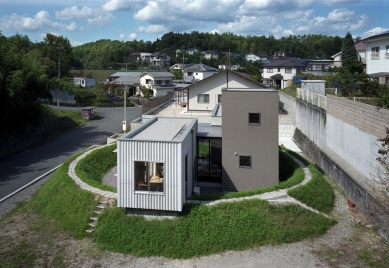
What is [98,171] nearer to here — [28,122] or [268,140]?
[268,140]

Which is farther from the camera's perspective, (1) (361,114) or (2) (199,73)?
(2) (199,73)

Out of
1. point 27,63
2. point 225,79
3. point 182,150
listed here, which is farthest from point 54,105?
point 182,150

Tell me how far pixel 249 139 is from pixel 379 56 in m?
13.7

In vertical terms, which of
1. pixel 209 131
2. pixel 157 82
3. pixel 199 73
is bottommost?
pixel 209 131

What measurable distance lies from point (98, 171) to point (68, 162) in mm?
1412

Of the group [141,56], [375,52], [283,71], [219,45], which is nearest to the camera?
[375,52]

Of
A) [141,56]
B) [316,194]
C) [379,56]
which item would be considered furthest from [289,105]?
[141,56]

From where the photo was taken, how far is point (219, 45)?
11669 centimetres

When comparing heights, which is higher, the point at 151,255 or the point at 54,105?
the point at 54,105

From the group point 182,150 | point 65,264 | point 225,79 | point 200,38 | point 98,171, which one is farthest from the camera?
point 200,38

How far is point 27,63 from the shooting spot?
21141 mm

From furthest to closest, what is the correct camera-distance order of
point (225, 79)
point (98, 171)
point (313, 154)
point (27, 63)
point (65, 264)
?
1. point (225, 79)
2. point (27, 63)
3. point (313, 154)
4. point (98, 171)
5. point (65, 264)

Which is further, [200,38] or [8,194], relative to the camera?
[200,38]

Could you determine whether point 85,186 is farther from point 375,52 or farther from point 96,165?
point 375,52
